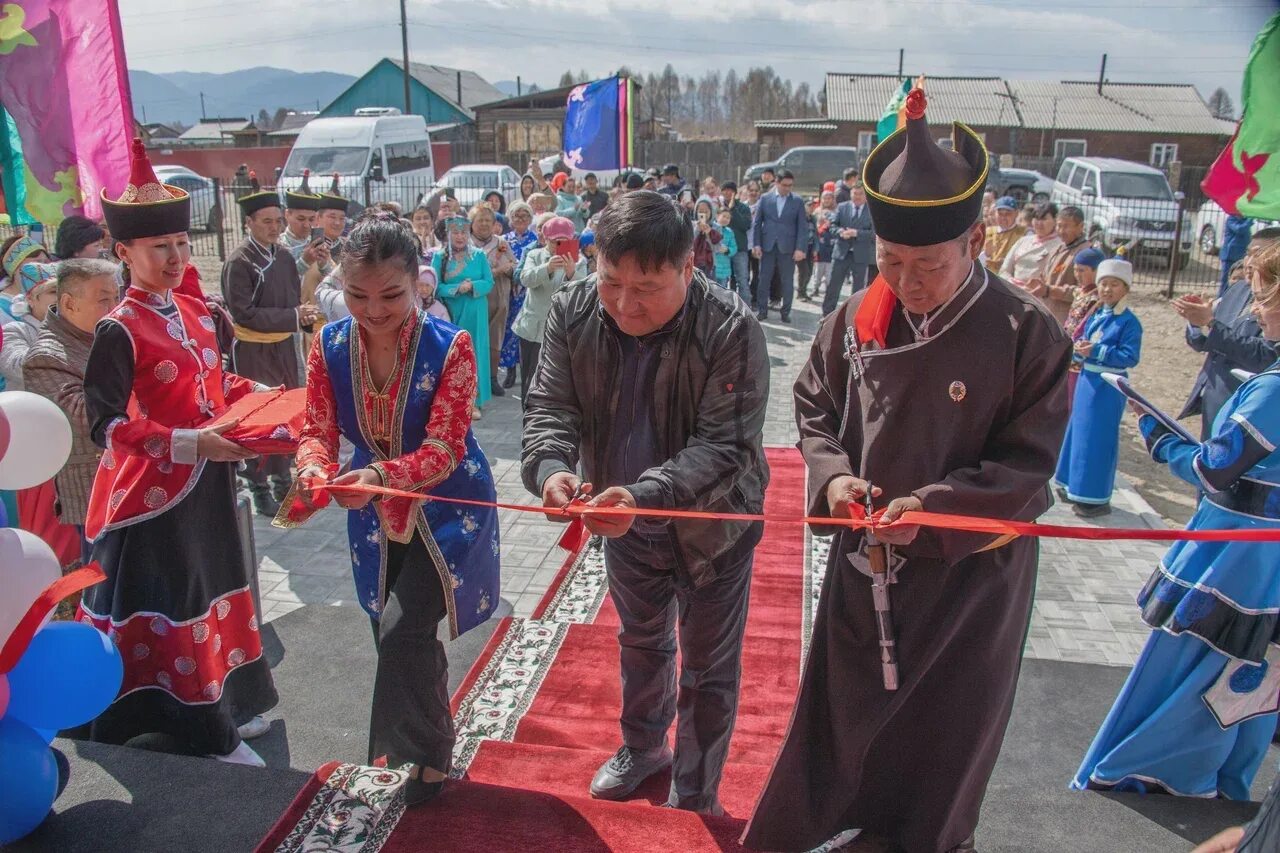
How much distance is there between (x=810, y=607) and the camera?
4.62 m

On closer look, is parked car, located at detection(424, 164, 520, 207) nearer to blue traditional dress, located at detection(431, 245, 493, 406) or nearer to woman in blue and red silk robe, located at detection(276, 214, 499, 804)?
blue traditional dress, located at detection(431, 245, 493, 406)

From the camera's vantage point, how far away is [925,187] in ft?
7.19

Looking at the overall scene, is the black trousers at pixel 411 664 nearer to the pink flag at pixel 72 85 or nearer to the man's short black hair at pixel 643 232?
the man's short black hair at pixel 643 232

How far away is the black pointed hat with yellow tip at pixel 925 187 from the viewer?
217 centimetres

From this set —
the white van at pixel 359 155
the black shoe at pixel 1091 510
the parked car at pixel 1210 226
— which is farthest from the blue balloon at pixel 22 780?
the parked car at pixel 1210 226

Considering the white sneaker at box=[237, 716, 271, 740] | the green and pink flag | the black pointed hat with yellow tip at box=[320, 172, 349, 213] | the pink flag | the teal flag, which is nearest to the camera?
the white sneaker at box=[237, 716, 271, 740]

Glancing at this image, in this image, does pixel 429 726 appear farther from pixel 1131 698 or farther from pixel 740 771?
pixel 1131 698

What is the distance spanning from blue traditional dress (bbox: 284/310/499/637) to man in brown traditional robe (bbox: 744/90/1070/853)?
955mm

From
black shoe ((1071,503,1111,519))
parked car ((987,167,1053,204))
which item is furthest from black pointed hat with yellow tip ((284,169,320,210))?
parked car ((987,167,1053,204))

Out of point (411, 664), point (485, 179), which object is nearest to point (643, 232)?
point (411, 664)

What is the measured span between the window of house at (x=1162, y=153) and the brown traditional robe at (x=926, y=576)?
38.1m

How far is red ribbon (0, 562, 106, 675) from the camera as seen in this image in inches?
94.4

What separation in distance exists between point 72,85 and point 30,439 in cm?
194

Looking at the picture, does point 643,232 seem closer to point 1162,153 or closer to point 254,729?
point 254,729
